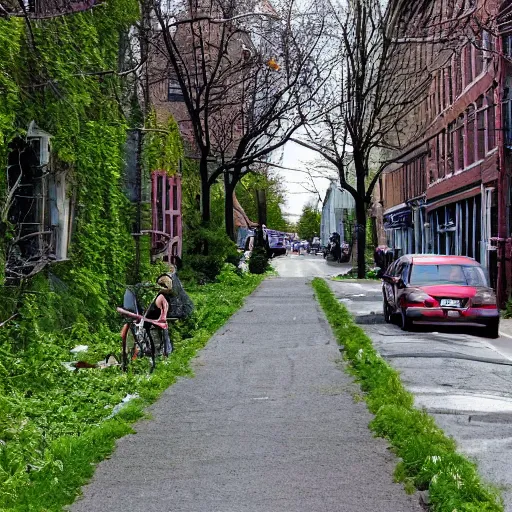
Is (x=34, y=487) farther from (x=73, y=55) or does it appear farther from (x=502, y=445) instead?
(x=73, y=55)

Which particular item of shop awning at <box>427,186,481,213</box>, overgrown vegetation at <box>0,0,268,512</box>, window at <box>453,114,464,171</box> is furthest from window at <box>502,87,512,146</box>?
window at <box>453,114,464,171</box>

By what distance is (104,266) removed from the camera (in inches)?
639

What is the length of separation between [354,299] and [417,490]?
21558 millimetres

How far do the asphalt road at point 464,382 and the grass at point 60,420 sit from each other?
2.81m

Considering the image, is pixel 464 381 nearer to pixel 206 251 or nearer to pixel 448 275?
pixel 448 275

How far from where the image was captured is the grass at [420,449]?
18.8 feet

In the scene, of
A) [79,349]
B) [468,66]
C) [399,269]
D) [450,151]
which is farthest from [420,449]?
[450,151]

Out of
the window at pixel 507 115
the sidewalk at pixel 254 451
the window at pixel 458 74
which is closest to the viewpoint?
the sidewalk at pixel 254 451

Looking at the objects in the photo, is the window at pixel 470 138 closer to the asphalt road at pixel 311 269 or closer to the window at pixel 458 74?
A: the window at pixel 458 74

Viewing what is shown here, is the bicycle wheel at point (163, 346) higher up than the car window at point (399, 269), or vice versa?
the car window at point (399, 269)

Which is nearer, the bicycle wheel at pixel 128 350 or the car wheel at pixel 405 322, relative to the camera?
the bicycle wheel at pixel 128 350

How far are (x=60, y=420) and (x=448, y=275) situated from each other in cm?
1129

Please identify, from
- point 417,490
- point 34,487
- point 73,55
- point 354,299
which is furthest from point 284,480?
point 354,299

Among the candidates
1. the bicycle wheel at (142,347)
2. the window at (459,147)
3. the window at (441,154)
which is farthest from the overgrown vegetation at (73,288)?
the window at (441,154)
